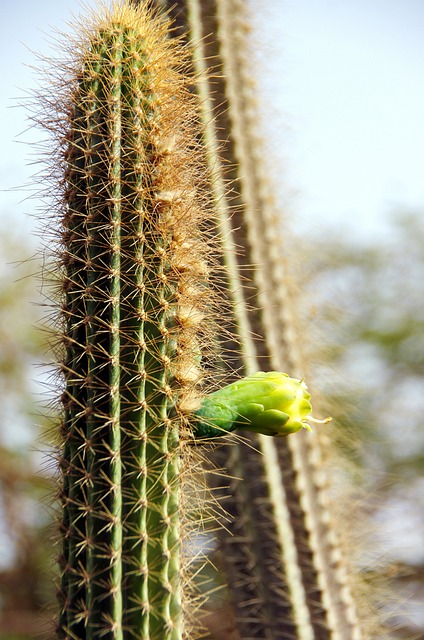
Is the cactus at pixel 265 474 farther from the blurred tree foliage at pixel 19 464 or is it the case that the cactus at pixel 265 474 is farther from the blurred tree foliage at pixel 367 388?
the blurred tree foliage at pixel 19 464

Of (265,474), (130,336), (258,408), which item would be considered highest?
(130,336)

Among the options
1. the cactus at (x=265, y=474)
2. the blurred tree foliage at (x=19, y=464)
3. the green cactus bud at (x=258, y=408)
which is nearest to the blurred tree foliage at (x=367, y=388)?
the blurred tree foliage at (x=19, y=464)

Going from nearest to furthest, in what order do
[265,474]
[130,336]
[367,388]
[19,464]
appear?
[130,336]
[265,474]
[367,388]
[19,464]

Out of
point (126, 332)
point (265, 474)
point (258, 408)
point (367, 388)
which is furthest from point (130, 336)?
point (367, 388)

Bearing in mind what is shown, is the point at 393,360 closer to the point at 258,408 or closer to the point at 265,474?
the point at 265,474

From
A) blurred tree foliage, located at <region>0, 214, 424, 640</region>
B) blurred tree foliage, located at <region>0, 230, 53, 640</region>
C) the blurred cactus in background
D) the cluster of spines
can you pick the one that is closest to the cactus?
the blurred cactus in background

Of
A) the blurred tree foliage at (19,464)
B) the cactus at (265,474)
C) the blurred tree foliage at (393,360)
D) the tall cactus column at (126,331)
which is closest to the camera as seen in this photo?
the tall cactus column at (126,331)

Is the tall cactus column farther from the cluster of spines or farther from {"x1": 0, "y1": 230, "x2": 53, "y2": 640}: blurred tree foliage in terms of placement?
{"x1": 0, "y1": 230, "x2": 53, "y2": 640}: blurred tree foliage

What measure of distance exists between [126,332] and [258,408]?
0.85 ft

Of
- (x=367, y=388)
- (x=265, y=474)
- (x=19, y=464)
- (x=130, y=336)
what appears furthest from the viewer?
(x=19, y=464)

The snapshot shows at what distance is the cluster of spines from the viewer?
1.25 meters

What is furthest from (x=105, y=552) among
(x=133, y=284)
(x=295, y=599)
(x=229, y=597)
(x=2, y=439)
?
(x=2, y=439)

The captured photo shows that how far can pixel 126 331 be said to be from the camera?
1.31 m

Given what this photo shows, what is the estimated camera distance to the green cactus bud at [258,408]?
1.31m
